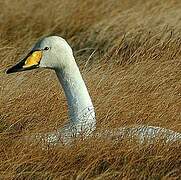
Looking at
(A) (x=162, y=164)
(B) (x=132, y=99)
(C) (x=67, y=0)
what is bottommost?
(C) (x=67, y=0)

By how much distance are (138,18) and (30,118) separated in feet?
15.3

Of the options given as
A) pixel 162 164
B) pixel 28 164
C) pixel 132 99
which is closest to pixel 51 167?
pixel 28 164

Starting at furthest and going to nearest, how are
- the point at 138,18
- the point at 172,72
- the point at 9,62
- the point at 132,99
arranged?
1. the point at 138,18
2. the point at 9,62
3. the point at 172,72
4. the point at 132,99

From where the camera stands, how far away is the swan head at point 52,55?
4.84 m

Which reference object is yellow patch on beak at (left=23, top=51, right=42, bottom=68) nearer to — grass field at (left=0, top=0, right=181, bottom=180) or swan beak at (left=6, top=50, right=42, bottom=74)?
swan beak at (left=6, top=50, right=42, bottom=74)

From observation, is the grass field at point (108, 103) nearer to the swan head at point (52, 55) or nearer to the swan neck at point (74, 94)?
the swan neck at point (74, 94)

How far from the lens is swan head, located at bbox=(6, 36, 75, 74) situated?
15.9ft

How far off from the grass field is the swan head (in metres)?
0.36

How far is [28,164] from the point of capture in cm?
412

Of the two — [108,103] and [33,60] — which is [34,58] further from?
[108,103]

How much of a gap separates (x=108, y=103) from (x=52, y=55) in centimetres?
62

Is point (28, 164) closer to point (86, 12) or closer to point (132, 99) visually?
point (132, 99)

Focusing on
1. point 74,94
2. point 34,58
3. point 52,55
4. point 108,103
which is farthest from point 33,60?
point 108,103

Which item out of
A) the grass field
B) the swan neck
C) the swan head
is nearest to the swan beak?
the swan head
